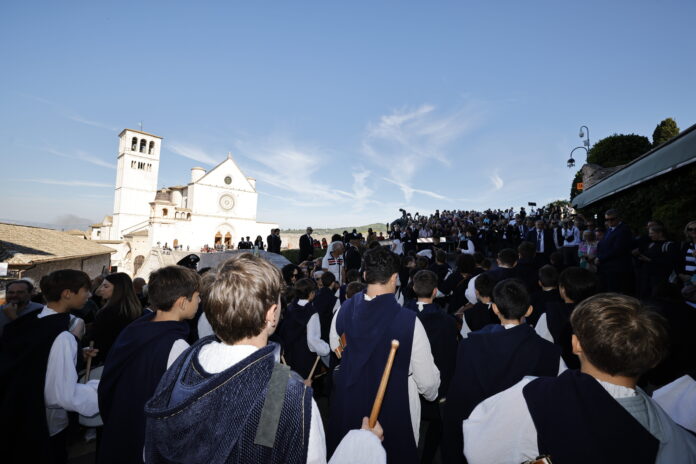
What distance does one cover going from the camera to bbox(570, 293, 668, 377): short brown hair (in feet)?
4.74

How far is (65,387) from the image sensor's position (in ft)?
8.13

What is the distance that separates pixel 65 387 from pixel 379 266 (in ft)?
8.52

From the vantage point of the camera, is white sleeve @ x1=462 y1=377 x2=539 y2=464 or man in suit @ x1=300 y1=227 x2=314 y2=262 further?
man in suit @ x1=300 y1=227 x2=314 y2=262

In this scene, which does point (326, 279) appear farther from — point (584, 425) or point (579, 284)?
point (584, 425)

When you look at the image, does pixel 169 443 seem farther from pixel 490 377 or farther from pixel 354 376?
pixel 490 377

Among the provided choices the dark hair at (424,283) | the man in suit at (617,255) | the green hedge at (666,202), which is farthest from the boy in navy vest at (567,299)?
the green hedge at (666,202)

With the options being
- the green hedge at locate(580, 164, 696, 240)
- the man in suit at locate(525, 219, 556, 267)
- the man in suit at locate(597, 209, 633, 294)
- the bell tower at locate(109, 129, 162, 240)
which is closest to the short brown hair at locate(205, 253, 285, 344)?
the man in suit at locate(597, 209, 633, 294)

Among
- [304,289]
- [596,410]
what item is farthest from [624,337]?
[304,289]

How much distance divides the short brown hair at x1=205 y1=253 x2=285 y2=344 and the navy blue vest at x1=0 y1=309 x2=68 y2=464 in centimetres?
218

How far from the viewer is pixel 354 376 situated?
96.2 inches

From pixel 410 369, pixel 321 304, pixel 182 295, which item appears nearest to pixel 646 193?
pixel 321 304

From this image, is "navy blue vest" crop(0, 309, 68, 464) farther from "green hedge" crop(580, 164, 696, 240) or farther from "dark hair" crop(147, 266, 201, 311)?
"green hedge" crop(580, 164, 696, 240)

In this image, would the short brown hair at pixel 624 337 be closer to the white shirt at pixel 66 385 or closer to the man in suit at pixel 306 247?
the white shirt at pixel 66 385

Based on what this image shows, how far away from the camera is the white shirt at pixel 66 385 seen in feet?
8.08
